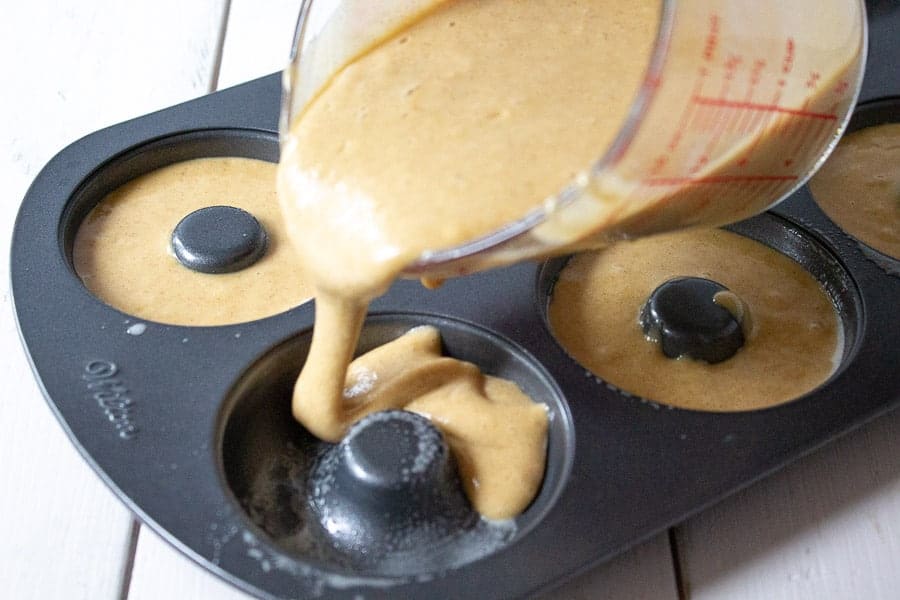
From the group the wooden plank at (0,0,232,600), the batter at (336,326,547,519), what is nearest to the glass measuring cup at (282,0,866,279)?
the batter at (336,326,547,519)

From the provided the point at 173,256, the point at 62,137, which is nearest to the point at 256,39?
the point at 62,137

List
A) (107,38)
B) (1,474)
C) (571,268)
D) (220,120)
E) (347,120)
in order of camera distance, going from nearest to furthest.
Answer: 1. (347,120)
2. (1,474)
3. (571,268)
4. (220,120)
5. (107,38)

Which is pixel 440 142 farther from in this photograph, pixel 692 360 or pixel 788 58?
pixel 692 360

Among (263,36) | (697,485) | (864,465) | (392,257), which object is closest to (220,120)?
(263,36)

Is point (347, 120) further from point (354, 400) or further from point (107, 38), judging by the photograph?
point (107, 38)

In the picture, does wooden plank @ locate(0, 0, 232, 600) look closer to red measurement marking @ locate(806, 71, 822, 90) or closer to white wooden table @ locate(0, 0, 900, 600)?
white wooden table @ locate(0, 0, 900, 600)
